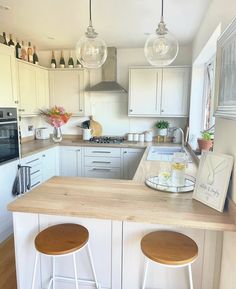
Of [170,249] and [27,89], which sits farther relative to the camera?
[27,89]

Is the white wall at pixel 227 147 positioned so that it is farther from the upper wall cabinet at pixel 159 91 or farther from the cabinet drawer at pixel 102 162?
the cabinet drawer at pixel 102 162

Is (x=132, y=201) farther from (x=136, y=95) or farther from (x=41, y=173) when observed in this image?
(x=136, y=95)

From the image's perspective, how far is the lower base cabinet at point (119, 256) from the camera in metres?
1.44

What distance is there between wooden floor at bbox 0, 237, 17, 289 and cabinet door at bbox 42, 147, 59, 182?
1.06 m

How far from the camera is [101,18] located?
2617 mm

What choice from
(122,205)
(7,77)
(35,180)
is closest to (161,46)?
(122,205)

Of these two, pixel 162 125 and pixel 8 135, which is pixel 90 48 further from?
pixel 162 125

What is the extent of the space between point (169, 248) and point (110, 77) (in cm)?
332

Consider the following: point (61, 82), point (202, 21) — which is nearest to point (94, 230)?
point (202, 21)

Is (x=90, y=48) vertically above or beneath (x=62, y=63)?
beneath

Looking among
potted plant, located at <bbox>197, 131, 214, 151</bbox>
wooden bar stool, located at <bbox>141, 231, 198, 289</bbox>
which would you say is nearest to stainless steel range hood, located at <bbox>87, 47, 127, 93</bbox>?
potted plant, located at <bbox>197, 131, 214, 151</bbox>

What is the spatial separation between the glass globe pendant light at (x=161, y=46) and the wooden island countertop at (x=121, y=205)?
1.07 metres

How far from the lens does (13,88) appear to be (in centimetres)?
268

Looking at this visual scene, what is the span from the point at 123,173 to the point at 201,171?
2378mm
